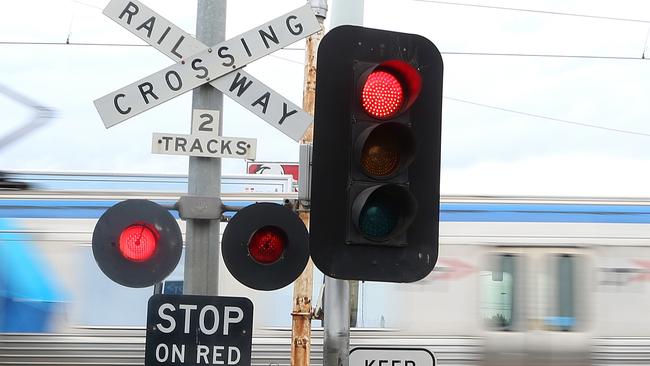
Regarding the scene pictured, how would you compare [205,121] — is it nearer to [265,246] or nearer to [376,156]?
[265,246]

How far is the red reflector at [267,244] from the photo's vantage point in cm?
497

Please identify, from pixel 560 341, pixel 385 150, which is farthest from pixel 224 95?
pixel 560 341

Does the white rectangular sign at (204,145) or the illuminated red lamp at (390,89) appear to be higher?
the illuminated red lamp at (390,89)

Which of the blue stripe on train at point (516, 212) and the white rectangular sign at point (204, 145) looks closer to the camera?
the white rectangular sign at point (204, 145)

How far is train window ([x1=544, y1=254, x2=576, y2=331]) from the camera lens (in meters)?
9.50

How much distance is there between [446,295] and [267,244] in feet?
16.2

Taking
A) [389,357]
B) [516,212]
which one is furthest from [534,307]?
[389,357]

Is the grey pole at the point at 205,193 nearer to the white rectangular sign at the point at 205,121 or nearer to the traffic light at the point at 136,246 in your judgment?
the white rectangular sign at the point at 205,121

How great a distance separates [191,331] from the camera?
500 centimetres

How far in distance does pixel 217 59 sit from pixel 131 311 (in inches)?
192

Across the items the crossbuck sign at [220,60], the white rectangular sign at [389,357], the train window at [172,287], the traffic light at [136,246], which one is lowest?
the white rectangular sign at [389,357]

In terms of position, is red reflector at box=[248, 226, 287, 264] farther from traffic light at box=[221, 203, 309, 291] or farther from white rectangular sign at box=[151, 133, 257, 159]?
white rectangular sign at box=[151, 133, 257, 159]

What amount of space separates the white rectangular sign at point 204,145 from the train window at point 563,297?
5203mm

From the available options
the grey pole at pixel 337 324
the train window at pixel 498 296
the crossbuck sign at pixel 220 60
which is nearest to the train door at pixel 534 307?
the train window at pixel 498 296
